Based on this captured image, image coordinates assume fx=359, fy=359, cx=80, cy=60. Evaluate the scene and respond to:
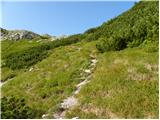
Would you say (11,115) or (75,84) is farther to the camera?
(75,84)

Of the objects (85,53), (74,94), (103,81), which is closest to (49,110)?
(74,94)

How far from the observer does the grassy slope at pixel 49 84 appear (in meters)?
20.0

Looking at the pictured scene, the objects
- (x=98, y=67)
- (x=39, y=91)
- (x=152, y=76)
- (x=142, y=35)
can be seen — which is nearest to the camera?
(x=152, y=76)

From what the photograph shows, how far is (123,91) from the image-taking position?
1833 centimetres

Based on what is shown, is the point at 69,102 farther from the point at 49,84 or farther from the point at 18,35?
the point at 18,35

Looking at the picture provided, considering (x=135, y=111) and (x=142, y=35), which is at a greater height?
(x=142, y=35)

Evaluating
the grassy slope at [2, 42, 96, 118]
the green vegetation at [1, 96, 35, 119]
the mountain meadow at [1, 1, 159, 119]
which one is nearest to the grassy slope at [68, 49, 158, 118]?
the mountain meadow at [1, 1, 159, 119]

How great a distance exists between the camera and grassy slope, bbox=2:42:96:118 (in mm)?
19969

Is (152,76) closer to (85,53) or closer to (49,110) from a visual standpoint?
(49,110)

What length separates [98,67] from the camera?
24.8 meters

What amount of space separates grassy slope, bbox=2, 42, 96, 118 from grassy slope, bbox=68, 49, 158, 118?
1.65 meters

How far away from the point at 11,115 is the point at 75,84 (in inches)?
279

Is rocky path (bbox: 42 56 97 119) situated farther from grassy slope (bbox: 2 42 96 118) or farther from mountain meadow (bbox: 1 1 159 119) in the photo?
grassy slope (bbox: 2 42 96 118)

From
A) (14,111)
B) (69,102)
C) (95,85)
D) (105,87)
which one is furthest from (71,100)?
(14,111)
